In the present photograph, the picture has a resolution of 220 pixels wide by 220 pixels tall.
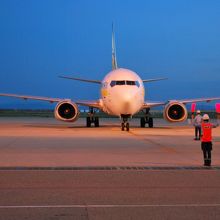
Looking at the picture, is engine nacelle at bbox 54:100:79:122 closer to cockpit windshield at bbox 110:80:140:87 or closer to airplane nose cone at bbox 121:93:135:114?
cockpit windshield at bbox 110:80:140:87

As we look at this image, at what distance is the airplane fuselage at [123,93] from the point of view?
2866 cm

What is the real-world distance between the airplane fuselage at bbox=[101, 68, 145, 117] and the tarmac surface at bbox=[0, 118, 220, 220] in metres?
11.3

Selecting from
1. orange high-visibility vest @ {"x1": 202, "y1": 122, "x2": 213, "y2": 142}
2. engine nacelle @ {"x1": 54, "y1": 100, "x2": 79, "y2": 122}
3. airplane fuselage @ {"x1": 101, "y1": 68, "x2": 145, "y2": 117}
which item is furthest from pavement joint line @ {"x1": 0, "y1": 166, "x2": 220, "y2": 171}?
engine nacelle @ {"x1": 54, "y1": 100, "x2": 79, "y2": 122}

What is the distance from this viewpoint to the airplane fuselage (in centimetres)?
2866

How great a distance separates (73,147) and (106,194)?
30.8ft

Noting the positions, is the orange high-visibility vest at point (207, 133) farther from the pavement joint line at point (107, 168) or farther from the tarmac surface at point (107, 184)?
the pavement joint line at point (107, 168)

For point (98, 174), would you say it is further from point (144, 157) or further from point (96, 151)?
point (96, 151)

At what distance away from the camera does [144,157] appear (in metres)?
15.1

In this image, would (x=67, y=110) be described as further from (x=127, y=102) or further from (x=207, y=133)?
(x=207, y=133)

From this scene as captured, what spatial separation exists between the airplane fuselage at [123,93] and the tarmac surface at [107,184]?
37.1 ft

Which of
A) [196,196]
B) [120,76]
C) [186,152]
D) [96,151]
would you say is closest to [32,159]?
[96,151]

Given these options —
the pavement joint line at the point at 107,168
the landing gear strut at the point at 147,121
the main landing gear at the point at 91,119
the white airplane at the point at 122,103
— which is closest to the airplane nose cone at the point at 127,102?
the white airplane at the point at 122,103

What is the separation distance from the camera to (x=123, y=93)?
28812mm

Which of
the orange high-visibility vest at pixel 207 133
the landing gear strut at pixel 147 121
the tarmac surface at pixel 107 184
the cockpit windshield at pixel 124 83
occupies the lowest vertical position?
the tarmac surface at pixel 107 184
